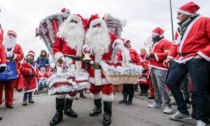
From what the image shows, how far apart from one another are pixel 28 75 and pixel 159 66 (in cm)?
350

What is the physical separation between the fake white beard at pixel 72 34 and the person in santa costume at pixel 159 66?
186cm

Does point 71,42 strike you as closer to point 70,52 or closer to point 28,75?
point 70,52

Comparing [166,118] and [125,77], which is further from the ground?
[125,77]

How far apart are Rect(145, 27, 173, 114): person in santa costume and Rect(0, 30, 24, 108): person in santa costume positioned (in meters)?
3.26

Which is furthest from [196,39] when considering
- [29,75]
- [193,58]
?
[29,75]

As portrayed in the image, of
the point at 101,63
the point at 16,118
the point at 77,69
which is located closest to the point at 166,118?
the point at 101,63

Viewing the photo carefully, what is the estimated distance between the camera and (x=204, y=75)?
11.7ft

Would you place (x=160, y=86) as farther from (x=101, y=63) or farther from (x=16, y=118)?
(x=16, y=118)

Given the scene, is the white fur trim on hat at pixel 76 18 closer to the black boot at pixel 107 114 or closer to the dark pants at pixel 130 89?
the black boot at pixel 107 114

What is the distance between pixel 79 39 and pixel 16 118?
1.91 meters

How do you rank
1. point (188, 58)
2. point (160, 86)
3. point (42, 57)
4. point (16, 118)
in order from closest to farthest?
point (188, 58), point (16, 118), point (160, 86), point (42, 57)

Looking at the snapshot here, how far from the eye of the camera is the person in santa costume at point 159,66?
202 inches

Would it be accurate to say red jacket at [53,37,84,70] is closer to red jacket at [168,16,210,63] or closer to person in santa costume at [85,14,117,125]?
person in santa costume at [85,14,117,125]

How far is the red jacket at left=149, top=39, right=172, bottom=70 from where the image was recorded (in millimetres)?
5176
